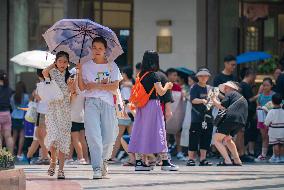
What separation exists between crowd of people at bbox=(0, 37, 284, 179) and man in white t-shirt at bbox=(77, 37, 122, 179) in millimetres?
14

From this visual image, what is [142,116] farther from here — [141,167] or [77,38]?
[77,38]

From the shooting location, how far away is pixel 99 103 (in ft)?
42.4

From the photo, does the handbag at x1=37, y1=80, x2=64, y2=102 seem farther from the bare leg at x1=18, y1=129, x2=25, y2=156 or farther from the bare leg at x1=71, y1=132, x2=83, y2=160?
the bare leg at x1=18, y1=129, x2=25, y2=156

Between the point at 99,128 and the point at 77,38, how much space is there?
1450 mm

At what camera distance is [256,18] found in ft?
73.2

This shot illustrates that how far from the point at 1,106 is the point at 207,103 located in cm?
420

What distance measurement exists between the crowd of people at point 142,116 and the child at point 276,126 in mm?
19

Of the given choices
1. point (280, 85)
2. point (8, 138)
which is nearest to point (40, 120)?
point (8, 138)

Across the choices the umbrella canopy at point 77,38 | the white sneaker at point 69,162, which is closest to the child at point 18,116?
the white sneaker at point 69,162

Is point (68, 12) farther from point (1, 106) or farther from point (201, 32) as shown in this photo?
point (1, 106)

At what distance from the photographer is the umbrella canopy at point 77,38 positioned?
13.3 meters

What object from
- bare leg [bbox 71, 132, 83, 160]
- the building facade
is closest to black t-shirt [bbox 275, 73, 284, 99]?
the building facade

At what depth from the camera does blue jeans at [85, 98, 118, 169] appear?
12750 mm

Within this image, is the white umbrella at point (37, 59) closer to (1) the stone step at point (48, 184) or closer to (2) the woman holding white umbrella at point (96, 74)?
(2) the woman holding white umbrella at point (96, 74)
